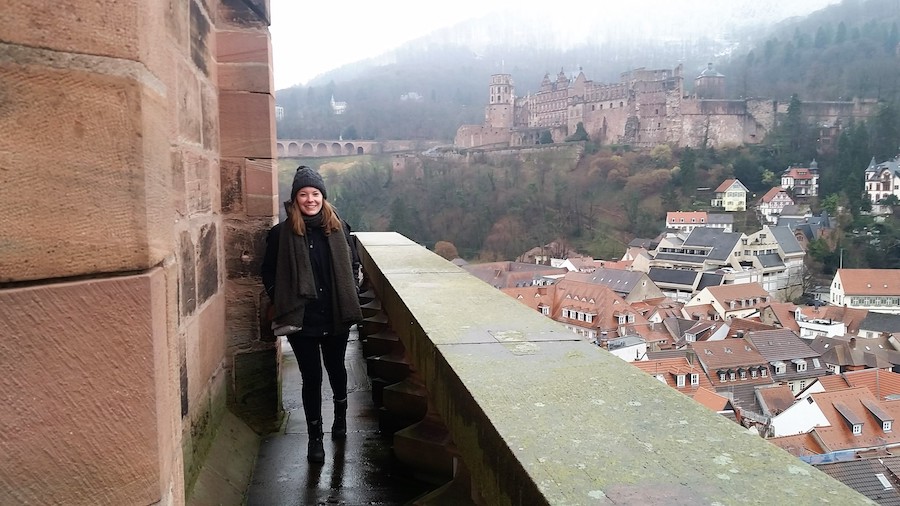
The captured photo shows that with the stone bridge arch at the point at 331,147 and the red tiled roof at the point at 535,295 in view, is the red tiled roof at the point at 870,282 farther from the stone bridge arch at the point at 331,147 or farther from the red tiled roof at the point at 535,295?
the stone bridge arch at the point at 331,147

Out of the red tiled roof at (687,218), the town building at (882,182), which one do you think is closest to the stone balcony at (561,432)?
the red tiled roof at (687,218)

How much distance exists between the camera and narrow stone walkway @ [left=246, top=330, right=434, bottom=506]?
7.67 ft

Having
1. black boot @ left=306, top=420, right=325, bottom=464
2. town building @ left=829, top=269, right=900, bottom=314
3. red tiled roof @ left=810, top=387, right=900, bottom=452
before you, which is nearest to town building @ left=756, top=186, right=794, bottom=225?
town building @ left=829, top=269, right=900, bottom=314

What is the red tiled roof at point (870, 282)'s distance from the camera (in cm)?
4366

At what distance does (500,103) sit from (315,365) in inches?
3417

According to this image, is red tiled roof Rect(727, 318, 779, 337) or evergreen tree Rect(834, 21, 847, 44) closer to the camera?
red tiled roof Rect(727, 318, 779, 337)

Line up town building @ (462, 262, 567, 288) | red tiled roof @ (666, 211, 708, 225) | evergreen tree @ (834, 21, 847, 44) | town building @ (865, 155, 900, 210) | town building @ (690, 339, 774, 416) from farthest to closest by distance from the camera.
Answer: evergreen tree @ (834, 21, 847, 44)
red tiled roof @ (666, 211, 708, 225)
town building @ (865, 155, 900, 210)
town building @ (462, 262, 567, 288)
town building @ (690, 339, 774, 416)

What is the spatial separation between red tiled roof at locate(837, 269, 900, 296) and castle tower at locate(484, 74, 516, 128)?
4912cm

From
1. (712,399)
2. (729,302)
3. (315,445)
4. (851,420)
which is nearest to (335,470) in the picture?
(315,445)

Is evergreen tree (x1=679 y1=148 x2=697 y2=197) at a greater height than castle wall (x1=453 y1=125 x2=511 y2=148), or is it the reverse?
castle wall (x1=453 y1=125 x2=511 y2=148)

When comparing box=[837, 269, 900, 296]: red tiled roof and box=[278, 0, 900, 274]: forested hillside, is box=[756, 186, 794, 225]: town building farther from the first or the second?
box=[837, 269, 900, 296]: red tiled roof

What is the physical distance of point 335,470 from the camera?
103 inches

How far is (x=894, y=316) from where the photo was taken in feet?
120

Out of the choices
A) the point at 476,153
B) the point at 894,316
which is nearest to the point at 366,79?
the point at 476,153
